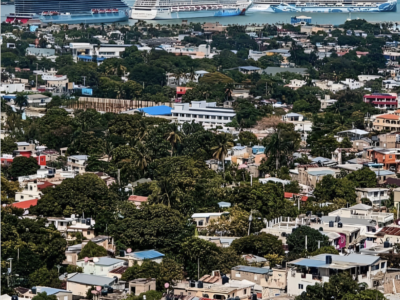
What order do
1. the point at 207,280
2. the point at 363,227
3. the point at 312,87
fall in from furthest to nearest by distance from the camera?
the point at 312,87
the point at 363,227
the point at 207,280

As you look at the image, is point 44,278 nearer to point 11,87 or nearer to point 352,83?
point 11,87

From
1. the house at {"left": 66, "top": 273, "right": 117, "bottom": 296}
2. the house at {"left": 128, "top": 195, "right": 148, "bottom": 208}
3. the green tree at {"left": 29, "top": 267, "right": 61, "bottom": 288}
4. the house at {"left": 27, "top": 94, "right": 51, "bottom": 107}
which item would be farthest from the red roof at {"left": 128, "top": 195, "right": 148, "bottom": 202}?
the house at {"left": 27, "top": 94, "right": 51, "bottom": 107}

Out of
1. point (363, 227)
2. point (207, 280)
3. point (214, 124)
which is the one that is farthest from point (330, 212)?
point (214, 124)

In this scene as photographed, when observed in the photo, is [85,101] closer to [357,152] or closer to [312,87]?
[312,87]

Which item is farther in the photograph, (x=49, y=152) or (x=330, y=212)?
(x=49, y=152)

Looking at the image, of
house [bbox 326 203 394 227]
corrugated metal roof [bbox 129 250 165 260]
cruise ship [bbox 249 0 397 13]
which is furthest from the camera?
cruise ship [bbox 249 0 397 13]

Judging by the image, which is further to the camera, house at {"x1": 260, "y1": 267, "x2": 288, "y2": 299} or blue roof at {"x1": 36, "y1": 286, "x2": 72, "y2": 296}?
house at {"x1": 260, "y1": 267, "x2": 288, "y2": 299}

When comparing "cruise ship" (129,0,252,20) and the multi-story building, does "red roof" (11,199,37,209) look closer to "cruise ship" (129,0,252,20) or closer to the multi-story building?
the multi-story building

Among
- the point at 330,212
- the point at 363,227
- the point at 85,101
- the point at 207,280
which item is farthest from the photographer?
the point at 85,101
